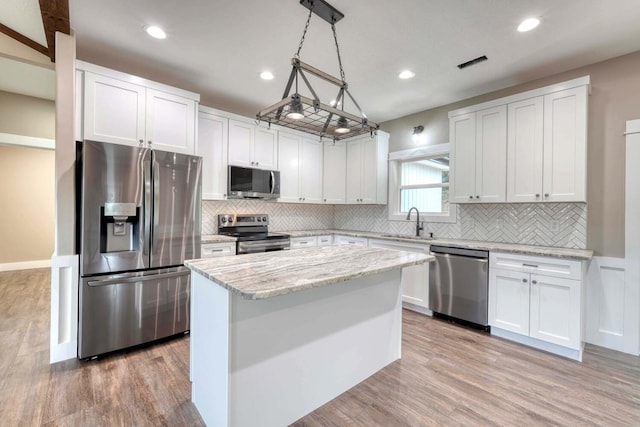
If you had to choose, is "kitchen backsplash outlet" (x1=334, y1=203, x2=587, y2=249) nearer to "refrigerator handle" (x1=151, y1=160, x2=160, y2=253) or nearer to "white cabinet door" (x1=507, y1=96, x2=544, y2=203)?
"white cabinet door" (x1=507, y1=96, x2=544, y2=203)

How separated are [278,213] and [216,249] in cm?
151

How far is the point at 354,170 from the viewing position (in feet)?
15.5

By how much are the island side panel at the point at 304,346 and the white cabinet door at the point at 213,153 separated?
92.5 inches

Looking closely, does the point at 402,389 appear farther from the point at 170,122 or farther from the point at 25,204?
the point at 25,204

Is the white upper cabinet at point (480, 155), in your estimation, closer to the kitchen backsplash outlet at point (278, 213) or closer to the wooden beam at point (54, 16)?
the kitchen backsplash outlet at point (278, 213)

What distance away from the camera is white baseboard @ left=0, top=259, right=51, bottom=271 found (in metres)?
5.33

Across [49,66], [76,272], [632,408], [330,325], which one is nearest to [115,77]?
[49,66]

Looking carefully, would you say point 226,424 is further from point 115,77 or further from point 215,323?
point 115,77

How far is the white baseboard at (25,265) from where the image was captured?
533 centimetres

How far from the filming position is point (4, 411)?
5.90 ft

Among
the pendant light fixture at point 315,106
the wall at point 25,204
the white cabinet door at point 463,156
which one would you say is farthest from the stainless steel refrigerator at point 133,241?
the wall at point 25,204

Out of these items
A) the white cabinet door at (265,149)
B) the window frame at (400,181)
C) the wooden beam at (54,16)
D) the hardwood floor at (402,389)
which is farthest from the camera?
the white cabinet door at (265,149)

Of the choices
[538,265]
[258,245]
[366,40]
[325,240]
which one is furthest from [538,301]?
[258,245]

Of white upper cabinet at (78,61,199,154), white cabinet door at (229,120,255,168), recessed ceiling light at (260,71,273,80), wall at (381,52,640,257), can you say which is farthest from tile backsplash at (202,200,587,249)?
recessed ceiling light at (260,71,273,80)
